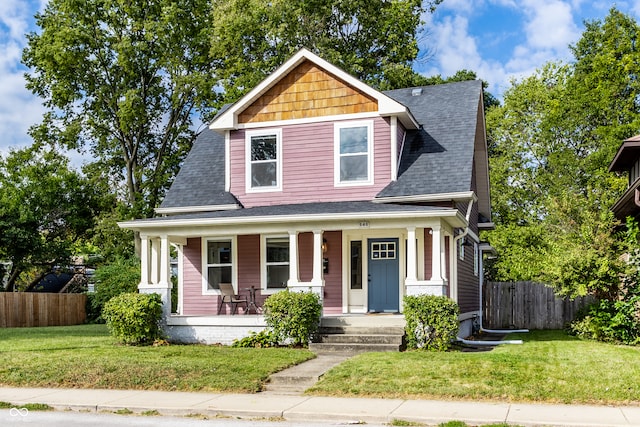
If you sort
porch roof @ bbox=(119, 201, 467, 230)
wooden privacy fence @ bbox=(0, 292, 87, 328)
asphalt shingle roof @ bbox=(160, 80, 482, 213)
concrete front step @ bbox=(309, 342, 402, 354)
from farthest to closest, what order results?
wooden privacy fence @ bbox=(0, 292, 87, 328), asphalt shingle roof @ bbox=(160, 80, 482, 213), porch roof @ bbox=(119, 201, 467, 230), concrete front step @ bbox=(309, 342, 402, 354)

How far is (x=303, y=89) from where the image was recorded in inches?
757

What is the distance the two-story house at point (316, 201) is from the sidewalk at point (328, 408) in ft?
19.9

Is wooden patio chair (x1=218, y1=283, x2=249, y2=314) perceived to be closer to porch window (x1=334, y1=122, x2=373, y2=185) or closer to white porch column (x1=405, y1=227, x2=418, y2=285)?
porch window (x1=334, y1=122, x2=373, y2=185)

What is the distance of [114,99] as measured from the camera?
3266 centimetres

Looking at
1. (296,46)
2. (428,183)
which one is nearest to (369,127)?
(428,183)

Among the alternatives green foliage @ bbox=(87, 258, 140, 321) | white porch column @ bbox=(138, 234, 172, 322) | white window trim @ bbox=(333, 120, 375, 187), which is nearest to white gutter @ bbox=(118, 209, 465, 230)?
white porch column @ bbox=(138, 234, 172, 322)

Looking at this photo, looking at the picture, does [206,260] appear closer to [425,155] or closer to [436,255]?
[425,155]

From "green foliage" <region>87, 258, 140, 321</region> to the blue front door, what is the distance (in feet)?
38.6

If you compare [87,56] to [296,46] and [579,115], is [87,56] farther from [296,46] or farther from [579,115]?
[579,115]

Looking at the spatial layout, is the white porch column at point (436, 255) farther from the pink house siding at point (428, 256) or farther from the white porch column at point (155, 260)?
the white porch column at point (155, 260)

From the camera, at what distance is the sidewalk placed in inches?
349

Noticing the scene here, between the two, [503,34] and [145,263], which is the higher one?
[503,34]

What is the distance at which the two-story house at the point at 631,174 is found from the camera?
52.9 feet

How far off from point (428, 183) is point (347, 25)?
18051 millimetres
